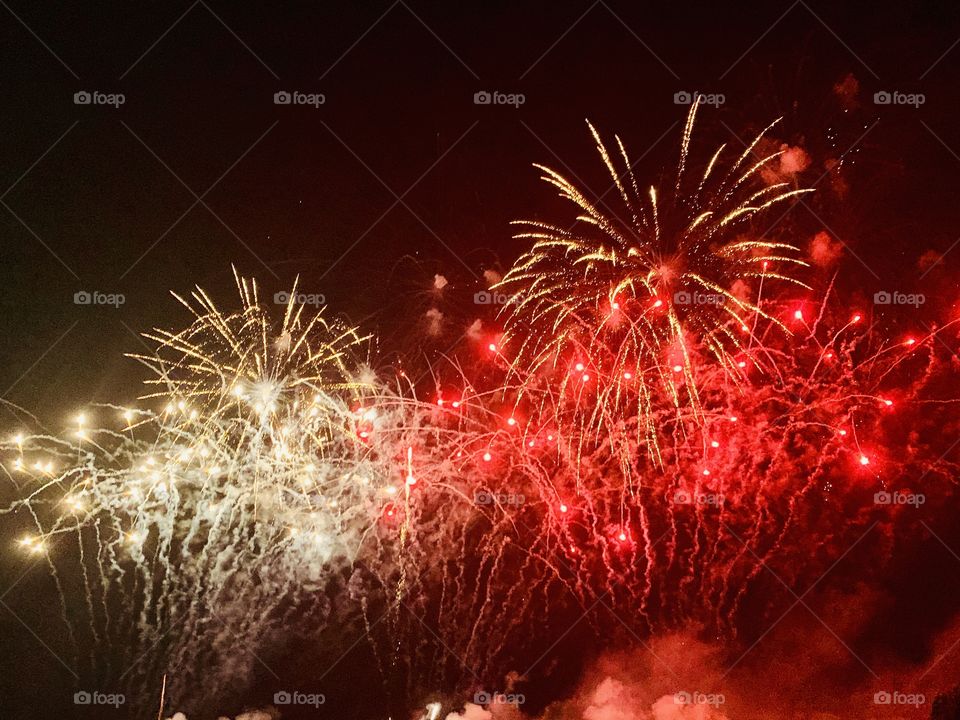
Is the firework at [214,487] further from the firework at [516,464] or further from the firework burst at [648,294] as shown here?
the firework burst at [648,294]

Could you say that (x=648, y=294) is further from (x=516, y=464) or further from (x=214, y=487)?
(x=214, y=487)

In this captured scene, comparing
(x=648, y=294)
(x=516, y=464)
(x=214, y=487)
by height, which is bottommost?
(x=516, y=464)

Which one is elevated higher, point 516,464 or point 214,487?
point 214,487

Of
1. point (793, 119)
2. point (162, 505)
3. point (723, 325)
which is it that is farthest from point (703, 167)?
point (162, 505)

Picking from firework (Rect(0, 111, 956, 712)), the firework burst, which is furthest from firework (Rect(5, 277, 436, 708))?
the firework burst

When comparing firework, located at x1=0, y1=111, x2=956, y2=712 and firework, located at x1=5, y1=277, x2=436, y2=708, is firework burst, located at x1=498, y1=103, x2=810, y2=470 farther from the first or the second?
firework, located at x1=5, y1=277, x2=436, y2=708

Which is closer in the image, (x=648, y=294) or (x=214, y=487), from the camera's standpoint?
(x=648, y=294)

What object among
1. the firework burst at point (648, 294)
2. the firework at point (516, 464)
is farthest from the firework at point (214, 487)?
the firework burst at point (648, 294)

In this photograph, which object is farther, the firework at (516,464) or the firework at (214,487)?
the firework at (214,487)

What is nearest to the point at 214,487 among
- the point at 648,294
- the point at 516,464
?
the point at 516,464

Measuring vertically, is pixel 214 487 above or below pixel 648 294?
below

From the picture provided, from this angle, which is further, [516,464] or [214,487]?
[214,487]

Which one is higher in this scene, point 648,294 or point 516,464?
point 648,294

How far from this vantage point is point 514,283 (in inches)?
513
